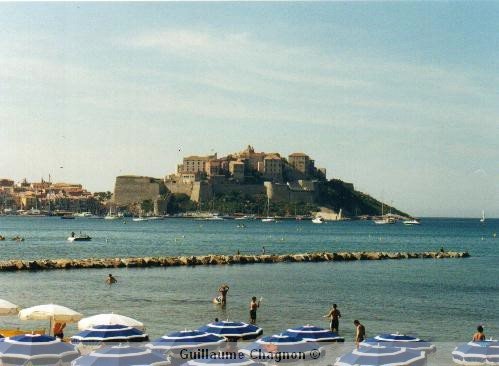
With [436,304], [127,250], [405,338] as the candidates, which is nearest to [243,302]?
[436,304]

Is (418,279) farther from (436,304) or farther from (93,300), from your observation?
(93,300)

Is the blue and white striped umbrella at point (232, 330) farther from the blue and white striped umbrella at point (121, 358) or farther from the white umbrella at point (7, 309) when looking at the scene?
the white umbrella at point (7, 309)

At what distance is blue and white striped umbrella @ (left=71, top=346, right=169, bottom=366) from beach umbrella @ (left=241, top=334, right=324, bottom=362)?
9.10ft

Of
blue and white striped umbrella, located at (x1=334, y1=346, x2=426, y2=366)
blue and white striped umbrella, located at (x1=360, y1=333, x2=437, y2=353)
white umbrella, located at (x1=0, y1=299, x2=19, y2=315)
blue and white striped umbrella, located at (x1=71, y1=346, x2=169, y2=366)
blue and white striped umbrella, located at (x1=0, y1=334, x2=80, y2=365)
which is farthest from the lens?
white umbrella, located at (x1=0, y1=299, x2=19, y2=315)

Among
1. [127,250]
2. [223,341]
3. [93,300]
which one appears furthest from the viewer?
[127,250]

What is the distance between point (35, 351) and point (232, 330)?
518cm

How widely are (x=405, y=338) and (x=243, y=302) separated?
18.7m

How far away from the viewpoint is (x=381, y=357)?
13.4 meters

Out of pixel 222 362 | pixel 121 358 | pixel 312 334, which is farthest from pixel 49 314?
pixel 222 362

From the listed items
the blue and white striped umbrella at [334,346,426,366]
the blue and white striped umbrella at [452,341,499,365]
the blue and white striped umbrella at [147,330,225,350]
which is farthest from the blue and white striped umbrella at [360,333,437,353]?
the blue and white striped umbrella at [147,330,225,350]

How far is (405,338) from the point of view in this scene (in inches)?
667

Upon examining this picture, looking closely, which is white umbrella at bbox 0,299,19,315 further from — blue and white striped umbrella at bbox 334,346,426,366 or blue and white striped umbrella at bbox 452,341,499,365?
blue and white striped umbrella at bbox 452,341,499,365

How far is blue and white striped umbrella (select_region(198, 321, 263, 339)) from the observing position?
717 inches

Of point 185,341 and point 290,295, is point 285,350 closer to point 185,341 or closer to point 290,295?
point 185,341
